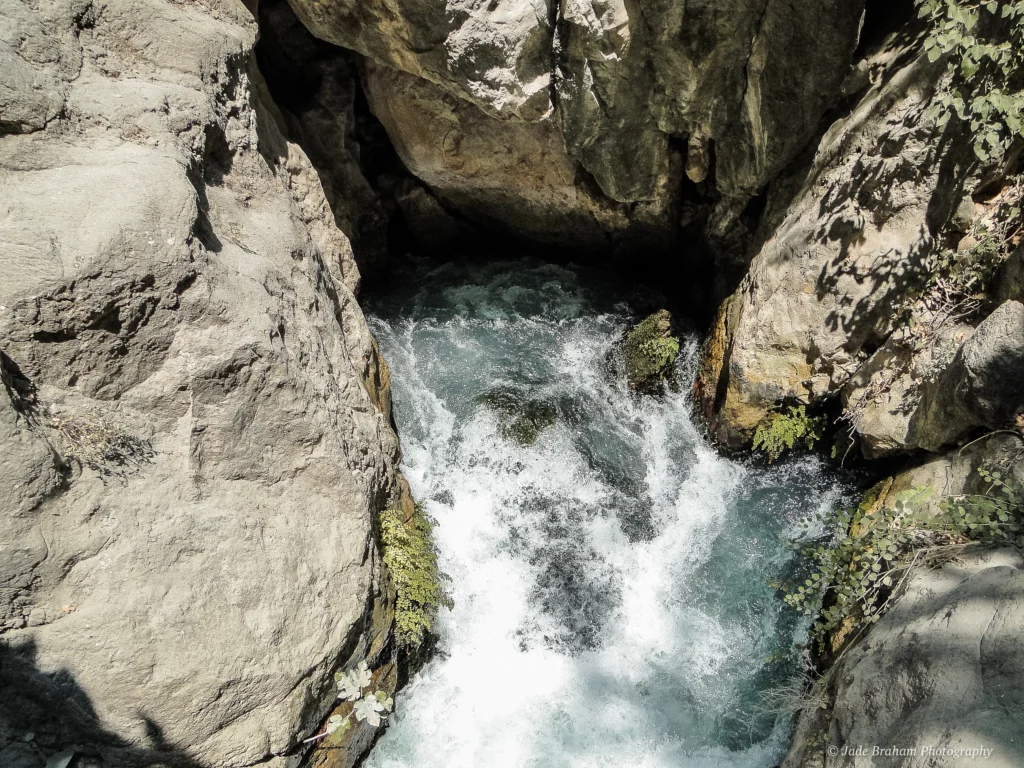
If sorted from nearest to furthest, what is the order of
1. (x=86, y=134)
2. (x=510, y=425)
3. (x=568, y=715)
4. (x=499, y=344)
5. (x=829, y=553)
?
(x=86, y=134) < (x=829, y=553) < (x=568, y=715) < (x=510, y=425) < (x=499, y=344)

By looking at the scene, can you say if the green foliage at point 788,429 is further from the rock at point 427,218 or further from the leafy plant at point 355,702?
the rock at point 427,218

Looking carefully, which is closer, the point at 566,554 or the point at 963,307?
the point at 963,307

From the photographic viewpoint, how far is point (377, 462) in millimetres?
5691

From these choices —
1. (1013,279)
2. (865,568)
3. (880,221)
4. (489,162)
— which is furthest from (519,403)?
(1013,279)

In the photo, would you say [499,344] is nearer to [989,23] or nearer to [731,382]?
[731,382]

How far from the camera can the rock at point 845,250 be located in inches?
218

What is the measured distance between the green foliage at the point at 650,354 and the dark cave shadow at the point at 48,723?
630 cm

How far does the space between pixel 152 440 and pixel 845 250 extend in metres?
6.22

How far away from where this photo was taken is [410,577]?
18.8ft

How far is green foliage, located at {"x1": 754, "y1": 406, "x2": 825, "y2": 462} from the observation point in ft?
22.9

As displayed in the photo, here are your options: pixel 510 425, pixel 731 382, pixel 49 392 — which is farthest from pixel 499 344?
pixel 49 392

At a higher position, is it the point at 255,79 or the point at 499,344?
the point at 255,79

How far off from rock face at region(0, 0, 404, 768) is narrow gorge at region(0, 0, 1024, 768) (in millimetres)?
23

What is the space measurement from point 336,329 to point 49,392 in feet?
7.57
